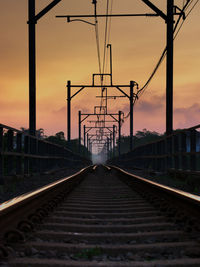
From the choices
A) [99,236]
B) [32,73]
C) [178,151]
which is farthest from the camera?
[32,73]

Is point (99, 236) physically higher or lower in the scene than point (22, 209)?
lower

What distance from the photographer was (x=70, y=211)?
236 inches

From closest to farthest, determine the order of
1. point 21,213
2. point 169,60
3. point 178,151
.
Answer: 1. point 21,213
2. point 178,151
3. point 169,60

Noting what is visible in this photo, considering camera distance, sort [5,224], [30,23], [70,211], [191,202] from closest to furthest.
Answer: [5,224]
[191,202]
[70,211]
[30,23]

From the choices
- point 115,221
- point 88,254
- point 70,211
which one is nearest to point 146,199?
point 70,211

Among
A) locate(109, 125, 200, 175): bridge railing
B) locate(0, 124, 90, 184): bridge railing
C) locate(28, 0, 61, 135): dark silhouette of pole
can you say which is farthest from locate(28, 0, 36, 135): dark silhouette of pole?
locate(109, 125, 200, 175): bridge railing

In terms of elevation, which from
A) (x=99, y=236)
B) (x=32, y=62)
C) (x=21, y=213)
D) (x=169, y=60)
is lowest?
(x=99, y=236)

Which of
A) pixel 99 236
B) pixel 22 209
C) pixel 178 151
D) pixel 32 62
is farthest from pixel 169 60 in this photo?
pixel 99 236

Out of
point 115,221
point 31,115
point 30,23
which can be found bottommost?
point 115,221

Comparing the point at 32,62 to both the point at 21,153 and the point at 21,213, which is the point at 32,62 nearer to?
the point at 21,153

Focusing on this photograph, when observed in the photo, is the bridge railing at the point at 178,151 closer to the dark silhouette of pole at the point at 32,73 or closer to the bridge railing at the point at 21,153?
the bridge railing at the point at 21,153

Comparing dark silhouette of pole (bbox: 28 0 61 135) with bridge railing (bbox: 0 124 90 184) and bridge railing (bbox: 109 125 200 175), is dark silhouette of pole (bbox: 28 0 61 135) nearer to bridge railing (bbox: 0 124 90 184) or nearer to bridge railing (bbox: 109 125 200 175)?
bridge railing (bbox: 0 124 90 184)

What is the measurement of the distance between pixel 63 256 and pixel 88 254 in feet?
0.67

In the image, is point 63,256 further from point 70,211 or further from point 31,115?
point 31,115
